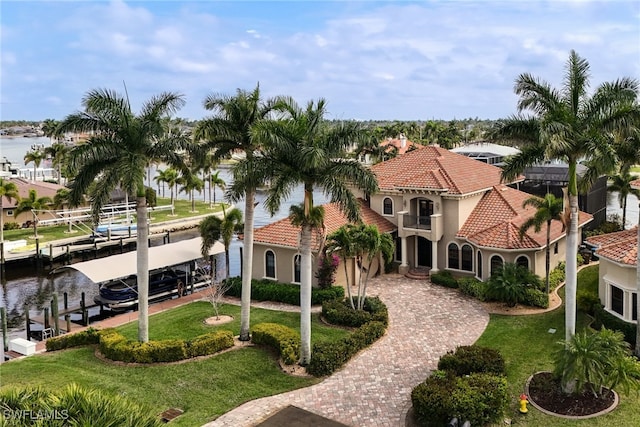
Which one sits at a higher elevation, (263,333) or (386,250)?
(386,250)

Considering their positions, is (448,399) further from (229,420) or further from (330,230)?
(330,230)

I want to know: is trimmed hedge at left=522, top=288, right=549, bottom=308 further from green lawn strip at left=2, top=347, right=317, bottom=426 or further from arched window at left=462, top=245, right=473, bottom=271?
green lawn strip at left=2, top=347, right=317, bottom=426

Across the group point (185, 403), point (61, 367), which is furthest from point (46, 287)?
point (185, 403)

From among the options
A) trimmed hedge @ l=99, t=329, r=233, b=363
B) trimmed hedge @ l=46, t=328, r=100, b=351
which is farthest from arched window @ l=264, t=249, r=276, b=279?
trimmed hedge @ l=46, t=328, r=100, b=351

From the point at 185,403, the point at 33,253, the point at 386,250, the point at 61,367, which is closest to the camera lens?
the point at 185,403

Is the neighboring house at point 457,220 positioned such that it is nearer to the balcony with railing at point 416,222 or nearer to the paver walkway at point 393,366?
the balcony with railing at point 416,222

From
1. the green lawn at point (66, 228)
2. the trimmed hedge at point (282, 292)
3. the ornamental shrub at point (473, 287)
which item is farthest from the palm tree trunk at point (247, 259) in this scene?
the green lawn at point (66, 228)
